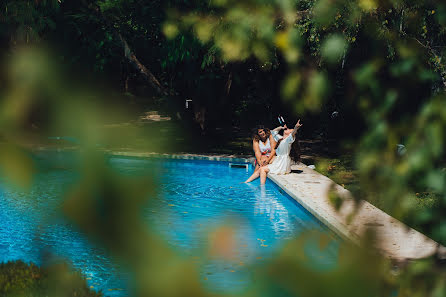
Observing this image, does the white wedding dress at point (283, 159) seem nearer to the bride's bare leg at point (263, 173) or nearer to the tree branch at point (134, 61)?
the bride's bare leg at point (263, 173)

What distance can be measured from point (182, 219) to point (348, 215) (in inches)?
45.3

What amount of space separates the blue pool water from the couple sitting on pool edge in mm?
483

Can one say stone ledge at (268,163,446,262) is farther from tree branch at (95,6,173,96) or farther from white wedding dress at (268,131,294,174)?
tree branch at (95,6,173,96)

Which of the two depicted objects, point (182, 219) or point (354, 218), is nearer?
point (354, 218)

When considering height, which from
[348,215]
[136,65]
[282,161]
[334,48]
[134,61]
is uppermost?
[134,61]

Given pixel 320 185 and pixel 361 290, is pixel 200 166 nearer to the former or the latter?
pixel 320 185

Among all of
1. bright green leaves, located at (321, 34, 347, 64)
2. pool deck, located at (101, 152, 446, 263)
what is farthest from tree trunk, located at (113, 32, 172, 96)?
bright green leaves, located at (321, 34, 347, 64)

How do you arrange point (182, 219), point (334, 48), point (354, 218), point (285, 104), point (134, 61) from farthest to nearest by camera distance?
point (134, 61), point (182, 219), point (285, 104), point (334, 48), point (354, 218)

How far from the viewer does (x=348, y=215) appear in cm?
135

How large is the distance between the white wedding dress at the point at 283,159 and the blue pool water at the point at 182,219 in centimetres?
56

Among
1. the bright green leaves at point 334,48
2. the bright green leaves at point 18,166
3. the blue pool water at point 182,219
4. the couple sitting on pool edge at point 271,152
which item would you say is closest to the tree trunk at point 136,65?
the blue pool water at point 182,219

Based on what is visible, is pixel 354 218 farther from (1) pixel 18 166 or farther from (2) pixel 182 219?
(2) pixel 182 219

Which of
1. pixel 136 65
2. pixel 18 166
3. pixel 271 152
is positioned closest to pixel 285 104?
pixel 18 166

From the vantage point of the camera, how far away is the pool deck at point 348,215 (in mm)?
1025
